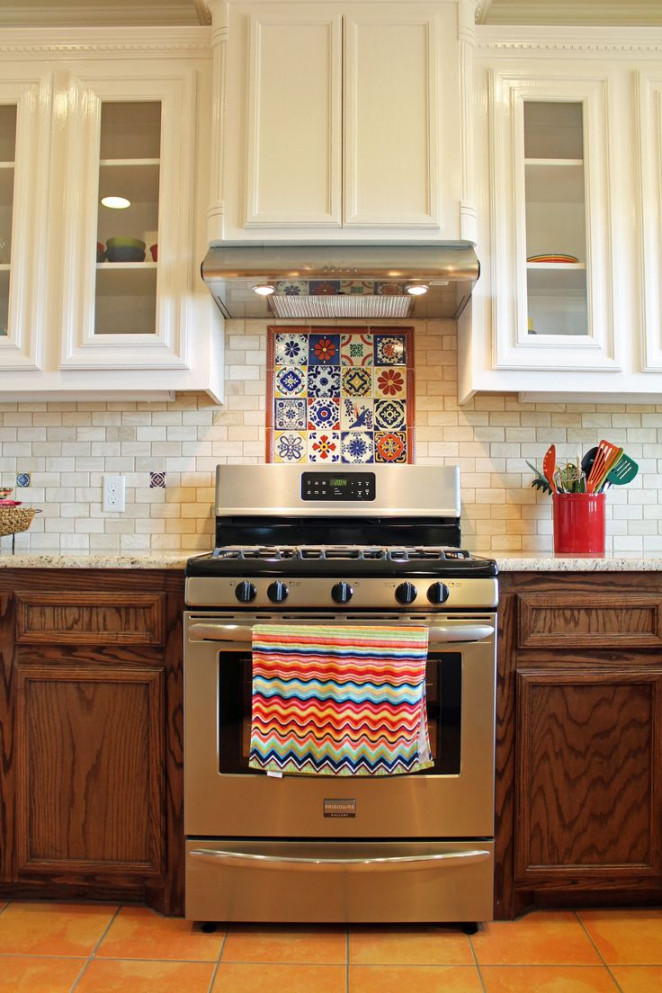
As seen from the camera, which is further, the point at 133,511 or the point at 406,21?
the point at 133,511

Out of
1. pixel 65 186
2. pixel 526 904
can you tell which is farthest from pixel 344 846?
pixel 65 186

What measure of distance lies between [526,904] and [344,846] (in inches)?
19.3

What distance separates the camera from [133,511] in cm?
225

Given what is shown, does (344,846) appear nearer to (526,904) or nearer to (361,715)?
(361,715)

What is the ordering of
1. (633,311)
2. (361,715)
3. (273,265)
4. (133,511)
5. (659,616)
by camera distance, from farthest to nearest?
(133,511) → (633,311) → (273,265) → (659,616) → (361,715)

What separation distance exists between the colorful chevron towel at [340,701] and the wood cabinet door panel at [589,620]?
0.96ft

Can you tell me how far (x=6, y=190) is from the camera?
82.8 inches

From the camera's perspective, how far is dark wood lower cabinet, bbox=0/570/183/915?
5.41 ft

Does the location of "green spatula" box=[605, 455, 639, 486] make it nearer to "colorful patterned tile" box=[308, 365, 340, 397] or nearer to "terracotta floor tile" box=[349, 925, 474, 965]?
"colorful patterned tile" box=[308, 365, 340, 397]

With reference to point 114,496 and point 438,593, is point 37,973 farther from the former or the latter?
point 114,496

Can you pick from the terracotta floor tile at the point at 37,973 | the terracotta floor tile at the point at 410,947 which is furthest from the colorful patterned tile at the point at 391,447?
the terracotta floor tile at the point at 37,973

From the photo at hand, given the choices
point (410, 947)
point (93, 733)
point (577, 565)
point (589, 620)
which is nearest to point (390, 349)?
point (577, 565)

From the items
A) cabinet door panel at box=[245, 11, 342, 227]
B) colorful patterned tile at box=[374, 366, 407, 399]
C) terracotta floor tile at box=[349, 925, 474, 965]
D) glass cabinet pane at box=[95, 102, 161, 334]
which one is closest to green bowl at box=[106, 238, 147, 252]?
glass cabinet pane at box=[95, 102, 161, 334]

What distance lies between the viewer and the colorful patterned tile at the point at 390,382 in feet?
7.42
